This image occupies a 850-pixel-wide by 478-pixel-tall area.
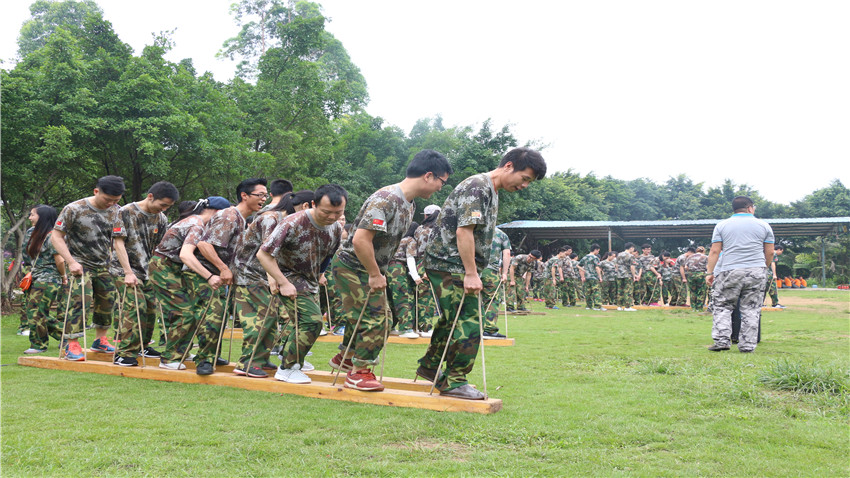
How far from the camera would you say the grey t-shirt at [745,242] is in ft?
26.7

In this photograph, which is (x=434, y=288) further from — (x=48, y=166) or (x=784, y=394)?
(x=48, y=166)

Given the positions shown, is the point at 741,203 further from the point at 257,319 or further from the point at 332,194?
the point at 257,319

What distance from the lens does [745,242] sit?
26.8 ft

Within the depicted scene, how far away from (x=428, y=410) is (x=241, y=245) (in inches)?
106

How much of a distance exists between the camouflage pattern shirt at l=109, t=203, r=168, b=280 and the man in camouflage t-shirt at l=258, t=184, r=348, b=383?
2.46m

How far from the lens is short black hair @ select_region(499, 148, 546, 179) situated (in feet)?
15.6

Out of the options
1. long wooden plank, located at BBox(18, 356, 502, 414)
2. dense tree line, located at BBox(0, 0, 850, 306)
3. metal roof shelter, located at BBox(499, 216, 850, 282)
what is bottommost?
long wooden plank, located at BBox(18, 356, 502, 414)

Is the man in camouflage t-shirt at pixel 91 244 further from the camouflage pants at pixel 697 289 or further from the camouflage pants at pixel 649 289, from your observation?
the camouflage pants at pixel 649 289

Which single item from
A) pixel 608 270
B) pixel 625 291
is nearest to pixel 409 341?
pixel 625 291

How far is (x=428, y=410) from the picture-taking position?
4.70 meters

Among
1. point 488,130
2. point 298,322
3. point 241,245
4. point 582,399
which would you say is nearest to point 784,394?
point 582,399

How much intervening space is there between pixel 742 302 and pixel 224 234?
659 cm

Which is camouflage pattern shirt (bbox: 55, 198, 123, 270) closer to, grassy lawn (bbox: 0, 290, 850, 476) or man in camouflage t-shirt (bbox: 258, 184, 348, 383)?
grassy lawn (bbox: 0, 290, 850, 476)

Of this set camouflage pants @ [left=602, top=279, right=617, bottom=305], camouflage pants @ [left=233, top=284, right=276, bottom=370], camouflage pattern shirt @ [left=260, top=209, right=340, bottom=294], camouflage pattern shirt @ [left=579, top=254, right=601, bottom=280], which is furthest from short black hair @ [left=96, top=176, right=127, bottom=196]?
→ camouflage pants @ [left=602, top=279, right=617, bottom=305]
